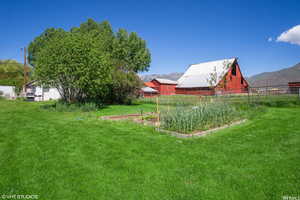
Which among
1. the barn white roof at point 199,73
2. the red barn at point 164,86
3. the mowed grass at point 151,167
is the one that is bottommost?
the mowed grass at point 151,167

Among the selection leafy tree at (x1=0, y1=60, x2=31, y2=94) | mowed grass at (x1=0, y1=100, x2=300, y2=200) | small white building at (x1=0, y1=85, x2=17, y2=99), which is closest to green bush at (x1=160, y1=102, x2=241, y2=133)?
mowed grass at (x1=0, y1=100, x2=300, y2=200)

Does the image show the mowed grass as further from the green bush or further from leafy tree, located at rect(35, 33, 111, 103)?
leafy tree, located at rect(35, 33, 111, 103)

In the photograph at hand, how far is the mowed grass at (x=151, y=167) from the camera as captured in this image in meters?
2.60

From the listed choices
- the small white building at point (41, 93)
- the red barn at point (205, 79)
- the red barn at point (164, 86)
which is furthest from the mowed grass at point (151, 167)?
the red barn at point (164, 86)

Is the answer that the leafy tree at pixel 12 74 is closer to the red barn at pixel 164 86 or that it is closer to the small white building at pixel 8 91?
the small white building at pixel 8 91

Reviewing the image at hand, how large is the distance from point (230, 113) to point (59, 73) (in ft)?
38.7

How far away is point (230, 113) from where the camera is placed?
8.23 meters

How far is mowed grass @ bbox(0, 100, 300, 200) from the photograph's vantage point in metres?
2.60

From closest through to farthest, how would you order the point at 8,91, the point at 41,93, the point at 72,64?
1. the point at 72,64
2. the point at 41,93
3. the point at 8,91

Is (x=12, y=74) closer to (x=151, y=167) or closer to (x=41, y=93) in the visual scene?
(x=41, y=93)

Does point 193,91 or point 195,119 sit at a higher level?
point 193,91

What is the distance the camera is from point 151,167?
338 cm

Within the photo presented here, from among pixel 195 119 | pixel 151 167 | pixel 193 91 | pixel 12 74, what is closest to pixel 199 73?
pixel 193 91

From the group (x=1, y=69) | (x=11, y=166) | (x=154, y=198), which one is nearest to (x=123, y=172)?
(x=154, y=198)
